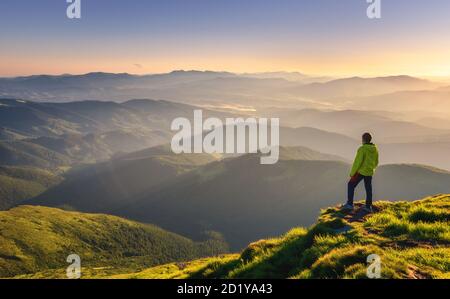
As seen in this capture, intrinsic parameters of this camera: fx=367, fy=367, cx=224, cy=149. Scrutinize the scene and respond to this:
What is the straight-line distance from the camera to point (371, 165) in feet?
86.3

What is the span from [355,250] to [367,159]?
1261 cm

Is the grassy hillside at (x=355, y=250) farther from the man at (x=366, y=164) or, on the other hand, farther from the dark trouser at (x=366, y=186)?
the man at (x=366, y=164)

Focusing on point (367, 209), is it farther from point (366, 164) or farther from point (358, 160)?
point (358, 160)

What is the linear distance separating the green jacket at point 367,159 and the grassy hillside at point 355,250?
3.03 meters

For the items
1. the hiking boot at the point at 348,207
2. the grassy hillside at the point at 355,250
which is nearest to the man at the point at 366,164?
the hiking boot at the point at 348,207

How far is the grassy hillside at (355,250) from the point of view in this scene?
45.3ft

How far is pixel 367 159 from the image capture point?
26297 millimetres

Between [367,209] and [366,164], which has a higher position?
[366,164]

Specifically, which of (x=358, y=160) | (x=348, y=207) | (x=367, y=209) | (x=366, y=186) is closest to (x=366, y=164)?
(x=358, y=160)

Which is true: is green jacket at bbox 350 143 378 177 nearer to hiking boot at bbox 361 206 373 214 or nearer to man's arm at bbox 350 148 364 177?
man's arm at bbox 350 148 364 177
